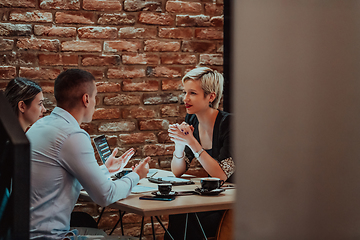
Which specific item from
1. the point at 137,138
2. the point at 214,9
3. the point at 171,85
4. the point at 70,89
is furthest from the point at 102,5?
the point at 70,89

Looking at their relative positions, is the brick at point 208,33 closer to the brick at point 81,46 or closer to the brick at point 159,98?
the brick at point 159,98

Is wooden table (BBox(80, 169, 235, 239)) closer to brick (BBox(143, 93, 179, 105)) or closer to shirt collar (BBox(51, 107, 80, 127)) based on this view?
shirt collar (BBox(51, 107, 80, 127))

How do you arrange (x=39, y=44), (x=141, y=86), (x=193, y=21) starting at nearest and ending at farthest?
(x=39, y=44) < (x=141, y=86) < (x=193, y=21)

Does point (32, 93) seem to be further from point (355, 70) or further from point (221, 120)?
point (355, 70)

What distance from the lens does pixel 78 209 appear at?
2.59m

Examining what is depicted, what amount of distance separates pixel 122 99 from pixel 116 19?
0.57 m

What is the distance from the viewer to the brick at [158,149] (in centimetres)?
275

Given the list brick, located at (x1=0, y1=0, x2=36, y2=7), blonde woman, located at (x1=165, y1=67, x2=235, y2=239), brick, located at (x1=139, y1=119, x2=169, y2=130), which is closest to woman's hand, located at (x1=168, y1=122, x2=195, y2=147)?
blonde woman, located at (x1=165, y1=67, x2=235, y2=239)

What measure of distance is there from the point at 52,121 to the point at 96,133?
120 cm

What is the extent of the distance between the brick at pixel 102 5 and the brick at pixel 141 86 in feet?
1.72

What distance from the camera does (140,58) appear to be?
2.71 metres

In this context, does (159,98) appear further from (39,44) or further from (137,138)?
(39,44)

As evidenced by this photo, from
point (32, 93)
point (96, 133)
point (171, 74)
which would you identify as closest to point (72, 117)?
point (32, 93)

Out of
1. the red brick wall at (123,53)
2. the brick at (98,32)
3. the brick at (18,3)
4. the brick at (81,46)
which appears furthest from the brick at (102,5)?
the brick at (18,3)
